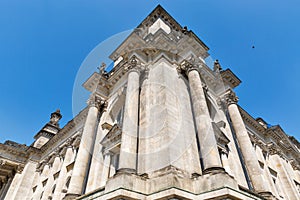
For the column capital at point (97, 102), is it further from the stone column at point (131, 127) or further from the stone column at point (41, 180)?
the stone column at point (41, 180)

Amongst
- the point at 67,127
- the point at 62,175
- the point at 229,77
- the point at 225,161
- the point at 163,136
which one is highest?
the point at 67,127

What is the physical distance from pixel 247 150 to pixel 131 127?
8462 millimetres

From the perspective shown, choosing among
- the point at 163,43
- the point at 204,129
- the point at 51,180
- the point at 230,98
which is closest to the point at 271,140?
the point at 230,98

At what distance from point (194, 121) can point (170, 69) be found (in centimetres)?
404

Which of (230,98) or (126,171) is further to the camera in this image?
(230,98)

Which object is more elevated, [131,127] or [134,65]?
[134,65]

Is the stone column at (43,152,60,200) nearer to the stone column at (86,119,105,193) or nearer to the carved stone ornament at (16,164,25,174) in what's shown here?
the carved stone ornament at (16,164,25,174)

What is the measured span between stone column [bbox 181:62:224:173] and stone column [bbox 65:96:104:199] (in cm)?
754

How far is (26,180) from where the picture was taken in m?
27.0

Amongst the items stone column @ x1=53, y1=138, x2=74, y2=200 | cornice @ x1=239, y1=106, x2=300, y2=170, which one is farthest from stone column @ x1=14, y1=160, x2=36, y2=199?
cornice @ x1=239, y1=106, x2=300, y2=170

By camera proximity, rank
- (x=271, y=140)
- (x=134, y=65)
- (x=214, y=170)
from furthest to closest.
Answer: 1. (x=271, y=140)
2. (x=134, y=65)
3. (x=214, y=170)

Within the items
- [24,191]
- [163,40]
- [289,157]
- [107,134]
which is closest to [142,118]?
[107,134]

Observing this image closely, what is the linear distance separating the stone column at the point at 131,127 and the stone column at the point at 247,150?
7.74 m

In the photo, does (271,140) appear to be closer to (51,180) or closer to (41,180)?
(51,180)
